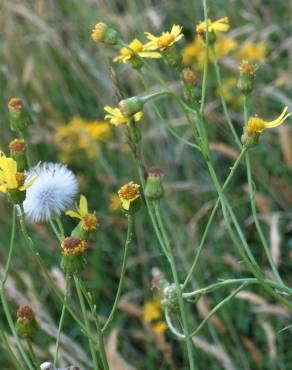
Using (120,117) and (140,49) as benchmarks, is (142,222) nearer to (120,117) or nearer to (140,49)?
(140,49)

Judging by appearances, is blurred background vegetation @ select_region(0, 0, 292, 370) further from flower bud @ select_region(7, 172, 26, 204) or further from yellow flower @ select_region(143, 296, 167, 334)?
flower bud @ select_region(7, 172, 26, 204)

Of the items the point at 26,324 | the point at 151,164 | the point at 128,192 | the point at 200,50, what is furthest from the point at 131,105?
the point at 200,50

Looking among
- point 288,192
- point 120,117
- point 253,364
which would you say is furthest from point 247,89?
point 288,192

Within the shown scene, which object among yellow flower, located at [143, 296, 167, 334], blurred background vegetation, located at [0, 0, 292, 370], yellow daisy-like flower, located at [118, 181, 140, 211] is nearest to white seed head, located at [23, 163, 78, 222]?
yellow daisy-like flower, located at [118, 181, 140, 211]

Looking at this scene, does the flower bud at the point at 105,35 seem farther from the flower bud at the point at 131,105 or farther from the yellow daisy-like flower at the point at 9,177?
the yellow daisy-like flower at the point at 9,177

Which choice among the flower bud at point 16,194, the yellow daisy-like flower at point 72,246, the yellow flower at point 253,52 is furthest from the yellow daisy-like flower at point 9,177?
the yellow flower at point 253,52

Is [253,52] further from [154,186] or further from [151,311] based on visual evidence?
[154,186]

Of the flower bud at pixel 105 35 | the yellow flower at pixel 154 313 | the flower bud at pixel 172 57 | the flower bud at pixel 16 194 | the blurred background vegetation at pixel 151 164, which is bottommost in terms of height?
the yellow flower at pixel 154 313
